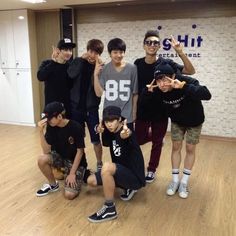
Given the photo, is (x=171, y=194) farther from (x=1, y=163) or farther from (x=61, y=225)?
(x=1, y=163)

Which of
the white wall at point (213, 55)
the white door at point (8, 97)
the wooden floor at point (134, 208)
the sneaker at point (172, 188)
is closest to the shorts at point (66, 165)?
the wooden floor at point (134, 208)

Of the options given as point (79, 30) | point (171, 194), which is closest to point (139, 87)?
point (171, 194)

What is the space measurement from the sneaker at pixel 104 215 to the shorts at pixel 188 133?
0.84 m

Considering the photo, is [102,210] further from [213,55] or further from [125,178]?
[213,55]

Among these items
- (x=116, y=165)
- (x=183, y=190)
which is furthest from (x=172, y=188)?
(x=116, y=165)

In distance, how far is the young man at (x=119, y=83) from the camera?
8.27 ft

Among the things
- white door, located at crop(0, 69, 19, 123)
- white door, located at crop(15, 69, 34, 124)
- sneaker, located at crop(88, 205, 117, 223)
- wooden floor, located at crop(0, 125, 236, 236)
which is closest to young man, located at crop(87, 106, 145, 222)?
sneaker, located at crop(88, 205, 117, 223)

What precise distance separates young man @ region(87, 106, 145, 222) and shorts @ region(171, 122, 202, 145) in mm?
434

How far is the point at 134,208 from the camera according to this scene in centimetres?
237

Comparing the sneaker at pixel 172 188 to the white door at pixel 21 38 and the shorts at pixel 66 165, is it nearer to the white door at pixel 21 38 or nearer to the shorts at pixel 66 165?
the shorts at pixel 66 165

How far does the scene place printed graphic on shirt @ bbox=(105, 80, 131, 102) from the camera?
2525 mm

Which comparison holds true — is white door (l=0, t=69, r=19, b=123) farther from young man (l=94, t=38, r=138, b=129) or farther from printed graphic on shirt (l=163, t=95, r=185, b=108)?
printed graphic on shirt (l=163, t=95, r=185, b=108)

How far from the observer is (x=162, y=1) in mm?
4082

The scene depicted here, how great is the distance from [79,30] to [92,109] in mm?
2441
